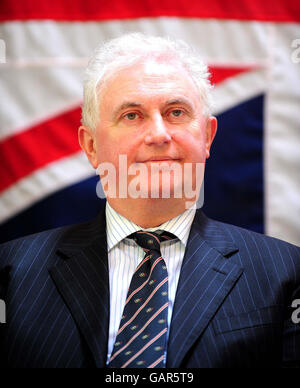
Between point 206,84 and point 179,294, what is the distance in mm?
552

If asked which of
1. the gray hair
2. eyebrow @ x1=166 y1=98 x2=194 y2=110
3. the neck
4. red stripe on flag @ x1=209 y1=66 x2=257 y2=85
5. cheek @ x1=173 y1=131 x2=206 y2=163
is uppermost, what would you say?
red stripe on flag @ x1=209 y1=66 x2=257 y2=85

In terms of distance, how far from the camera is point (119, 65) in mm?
1209

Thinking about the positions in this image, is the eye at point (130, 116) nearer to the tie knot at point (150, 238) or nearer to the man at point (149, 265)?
the man at point (149, 265)

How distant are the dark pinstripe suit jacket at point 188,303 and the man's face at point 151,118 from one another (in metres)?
0.22

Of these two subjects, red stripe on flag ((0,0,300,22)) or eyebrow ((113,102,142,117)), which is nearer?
eyebrow ((113,102,142,117))

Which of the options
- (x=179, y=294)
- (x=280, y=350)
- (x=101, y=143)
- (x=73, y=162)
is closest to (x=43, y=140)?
(x=73, y=162)

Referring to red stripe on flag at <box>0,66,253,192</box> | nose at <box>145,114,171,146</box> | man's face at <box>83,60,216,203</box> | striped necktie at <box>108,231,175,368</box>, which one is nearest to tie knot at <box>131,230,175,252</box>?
striped necktie at <box>108,231,175,368</box>

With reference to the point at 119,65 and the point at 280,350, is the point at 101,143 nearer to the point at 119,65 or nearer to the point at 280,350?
the point at 119,65

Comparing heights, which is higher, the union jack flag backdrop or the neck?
the union jack flag backdrop

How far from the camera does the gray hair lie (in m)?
1.22

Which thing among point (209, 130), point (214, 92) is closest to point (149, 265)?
point (209, 130)

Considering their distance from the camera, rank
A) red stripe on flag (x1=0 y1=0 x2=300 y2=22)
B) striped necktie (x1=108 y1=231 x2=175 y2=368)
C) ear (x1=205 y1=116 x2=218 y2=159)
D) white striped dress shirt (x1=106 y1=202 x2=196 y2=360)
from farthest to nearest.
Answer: red stripe on flag (x1=0 y1=0 x2=300 y2=22) < ear (x1=205 y1=116 x2=218 y2=159) < white striped dress shirt (x1=106 y1=202 x2=196 y2=360) < striped necktie (x1=108 y1=231 x2=175 y2=368)

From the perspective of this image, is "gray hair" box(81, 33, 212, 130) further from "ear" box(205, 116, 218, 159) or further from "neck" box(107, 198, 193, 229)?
"neck" box(107, 198, 193, 229)

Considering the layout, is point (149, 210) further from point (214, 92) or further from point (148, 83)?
point (214, 92)
